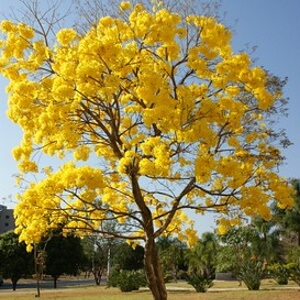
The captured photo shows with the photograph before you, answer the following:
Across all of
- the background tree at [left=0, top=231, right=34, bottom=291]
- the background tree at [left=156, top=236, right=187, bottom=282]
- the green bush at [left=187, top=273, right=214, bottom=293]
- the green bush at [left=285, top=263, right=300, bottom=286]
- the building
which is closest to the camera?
the green bush at [left=285, top=263, right=300, bottom=286]

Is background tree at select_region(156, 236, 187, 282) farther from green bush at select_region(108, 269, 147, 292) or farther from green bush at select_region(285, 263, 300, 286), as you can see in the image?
green bush at select_region(285, 263, 300, 286)

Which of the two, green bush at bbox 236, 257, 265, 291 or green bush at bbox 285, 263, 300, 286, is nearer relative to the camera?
green bush at bbox 285, 263, 300, 286

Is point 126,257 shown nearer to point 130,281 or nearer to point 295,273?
point 130,281

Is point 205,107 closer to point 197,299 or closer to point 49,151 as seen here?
point 49,151

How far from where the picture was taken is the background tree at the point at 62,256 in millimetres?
47781

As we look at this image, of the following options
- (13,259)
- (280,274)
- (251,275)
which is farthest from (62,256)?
(251,275)

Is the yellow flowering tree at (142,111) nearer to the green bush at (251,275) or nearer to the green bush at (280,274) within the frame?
the green bush at (251,275)

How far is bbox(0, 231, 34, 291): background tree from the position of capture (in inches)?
1754

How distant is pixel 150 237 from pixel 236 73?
11.2 feet

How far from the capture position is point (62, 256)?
48.7 meters

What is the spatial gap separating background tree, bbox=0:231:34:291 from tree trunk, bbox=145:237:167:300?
123 ft

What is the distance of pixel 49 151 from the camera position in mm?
9047

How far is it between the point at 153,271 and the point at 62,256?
41462 millimetres

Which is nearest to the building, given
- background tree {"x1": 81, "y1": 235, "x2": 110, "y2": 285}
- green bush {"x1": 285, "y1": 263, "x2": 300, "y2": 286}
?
background tree {"x1": 81, "y1": 235, "x2": 110, "y2": 285}
